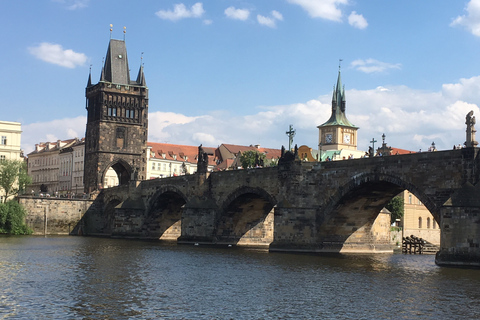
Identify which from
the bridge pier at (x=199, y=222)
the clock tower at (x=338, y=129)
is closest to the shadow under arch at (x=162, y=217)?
the bridge pier at (x=199, y=222)

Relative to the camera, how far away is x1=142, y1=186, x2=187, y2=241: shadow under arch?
74756mm

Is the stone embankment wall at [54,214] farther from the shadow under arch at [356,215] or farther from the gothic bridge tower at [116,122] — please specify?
the shadow under arch at [356,215]

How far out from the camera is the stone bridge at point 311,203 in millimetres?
38281

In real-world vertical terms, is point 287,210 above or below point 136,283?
above

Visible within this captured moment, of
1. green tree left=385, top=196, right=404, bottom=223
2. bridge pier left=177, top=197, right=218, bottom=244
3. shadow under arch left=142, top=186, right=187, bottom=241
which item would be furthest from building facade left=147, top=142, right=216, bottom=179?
bridge pier left=177, top=197, right=218, bottom=244

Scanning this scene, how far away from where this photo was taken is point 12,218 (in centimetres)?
7706

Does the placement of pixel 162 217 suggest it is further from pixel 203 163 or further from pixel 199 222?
pixel 199 222

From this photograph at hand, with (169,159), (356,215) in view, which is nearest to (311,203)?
(356,215)

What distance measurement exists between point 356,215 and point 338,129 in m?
111

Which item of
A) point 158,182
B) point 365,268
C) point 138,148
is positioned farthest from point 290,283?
point 138,148

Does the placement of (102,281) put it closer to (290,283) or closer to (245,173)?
(290,283)

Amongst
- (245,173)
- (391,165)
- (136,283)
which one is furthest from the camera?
(245,173)

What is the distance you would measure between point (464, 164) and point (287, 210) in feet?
50.3

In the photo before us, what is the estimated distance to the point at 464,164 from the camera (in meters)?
39.1
